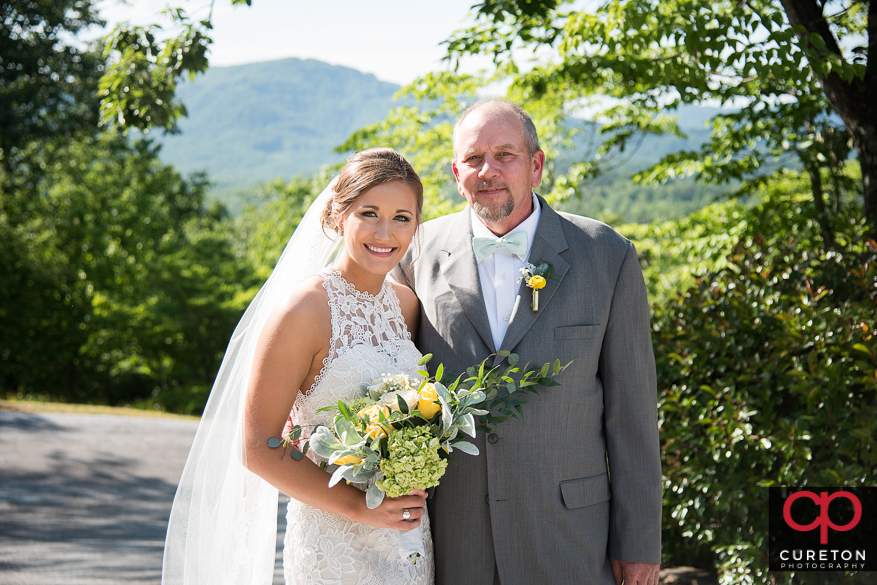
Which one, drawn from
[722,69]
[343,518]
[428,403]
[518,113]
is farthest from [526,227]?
[722,69]

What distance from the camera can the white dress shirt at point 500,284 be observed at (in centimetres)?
269

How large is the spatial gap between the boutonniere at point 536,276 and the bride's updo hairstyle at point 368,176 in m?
0.48

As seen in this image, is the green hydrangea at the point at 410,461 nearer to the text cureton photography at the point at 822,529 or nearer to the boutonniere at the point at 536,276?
the boutonniere at the point at 536,276

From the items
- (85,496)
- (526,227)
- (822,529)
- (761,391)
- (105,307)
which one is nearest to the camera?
(526,227)

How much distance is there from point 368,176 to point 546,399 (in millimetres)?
1076

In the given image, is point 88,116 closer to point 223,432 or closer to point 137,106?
point 137,106

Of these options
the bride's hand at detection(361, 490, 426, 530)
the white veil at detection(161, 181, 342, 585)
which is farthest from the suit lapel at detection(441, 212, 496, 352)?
the bride's hand at detection(361, 490, 426, 530)

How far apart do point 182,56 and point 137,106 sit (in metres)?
0.51

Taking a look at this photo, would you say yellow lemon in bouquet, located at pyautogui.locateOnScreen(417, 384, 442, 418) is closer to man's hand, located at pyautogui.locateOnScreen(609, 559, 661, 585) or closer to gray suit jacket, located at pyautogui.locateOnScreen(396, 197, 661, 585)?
gray suit jacket, located at pyautogui.locateOnScreen(396, 197, 661, 585)

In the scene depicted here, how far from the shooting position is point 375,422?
204cm

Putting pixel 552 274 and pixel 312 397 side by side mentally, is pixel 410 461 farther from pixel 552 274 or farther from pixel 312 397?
pixel 552 274

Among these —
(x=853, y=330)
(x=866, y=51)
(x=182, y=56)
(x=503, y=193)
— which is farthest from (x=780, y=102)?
(x=182, y=56)

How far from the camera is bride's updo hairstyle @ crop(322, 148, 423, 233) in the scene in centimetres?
247

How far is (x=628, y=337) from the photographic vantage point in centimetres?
265
